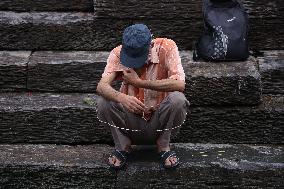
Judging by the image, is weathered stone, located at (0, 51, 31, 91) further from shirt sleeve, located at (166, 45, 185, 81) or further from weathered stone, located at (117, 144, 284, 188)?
shirt sleeve, located at (166, 45, 185, 81)

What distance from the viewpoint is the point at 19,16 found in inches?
229

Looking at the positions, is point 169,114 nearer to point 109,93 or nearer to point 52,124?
point 109,93

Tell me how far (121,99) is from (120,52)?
0.36 m

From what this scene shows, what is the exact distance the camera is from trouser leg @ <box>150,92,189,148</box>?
14.3 ft

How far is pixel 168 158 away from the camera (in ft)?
14.9

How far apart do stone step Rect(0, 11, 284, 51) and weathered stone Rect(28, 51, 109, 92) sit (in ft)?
1.16

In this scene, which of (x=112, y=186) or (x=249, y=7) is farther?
(x=249, y=7)

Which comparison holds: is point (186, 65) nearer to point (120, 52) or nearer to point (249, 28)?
point (249, 28)

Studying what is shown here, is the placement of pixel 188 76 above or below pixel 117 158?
above

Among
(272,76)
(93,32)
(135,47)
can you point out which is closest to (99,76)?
(93,32)

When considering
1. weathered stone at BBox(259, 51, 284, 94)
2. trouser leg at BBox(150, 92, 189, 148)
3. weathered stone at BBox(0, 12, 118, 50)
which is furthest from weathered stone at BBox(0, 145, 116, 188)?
weathered stone at BBox(259, 51, 284, 94)

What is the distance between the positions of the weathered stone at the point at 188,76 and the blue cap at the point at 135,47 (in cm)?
93

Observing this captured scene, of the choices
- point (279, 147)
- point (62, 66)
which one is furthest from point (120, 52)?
point (279, 147)

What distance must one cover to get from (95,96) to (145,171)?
A: 1.07m
